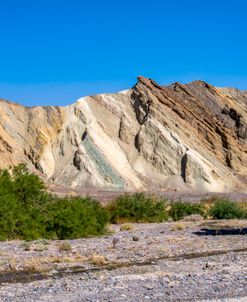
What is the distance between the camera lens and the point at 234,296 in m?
10.8

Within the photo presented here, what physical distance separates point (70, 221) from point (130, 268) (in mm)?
8784

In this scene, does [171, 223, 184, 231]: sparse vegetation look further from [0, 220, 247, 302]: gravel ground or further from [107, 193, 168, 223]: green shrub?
[107, 193, 168, 223]: green shrub

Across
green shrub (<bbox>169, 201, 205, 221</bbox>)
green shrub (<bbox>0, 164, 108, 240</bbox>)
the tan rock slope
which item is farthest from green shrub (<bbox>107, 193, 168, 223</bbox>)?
the tan rock slope

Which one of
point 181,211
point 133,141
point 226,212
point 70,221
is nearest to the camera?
point 70,221

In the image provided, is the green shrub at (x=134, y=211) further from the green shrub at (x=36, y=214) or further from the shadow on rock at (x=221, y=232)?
the shadow on rock at (x=221, y=232)

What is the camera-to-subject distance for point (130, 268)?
14.9 m

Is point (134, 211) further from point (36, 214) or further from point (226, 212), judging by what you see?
point (36, 214)

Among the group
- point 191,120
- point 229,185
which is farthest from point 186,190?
point 191,120

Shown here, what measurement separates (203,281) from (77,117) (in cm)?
5306

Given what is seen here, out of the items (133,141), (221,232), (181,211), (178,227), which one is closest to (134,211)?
(181,211)

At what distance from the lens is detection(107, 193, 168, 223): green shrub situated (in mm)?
32656

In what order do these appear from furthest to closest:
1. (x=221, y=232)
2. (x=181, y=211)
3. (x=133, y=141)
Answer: (x=133, y=141), (x=181, y=211), (x=221, y=232)

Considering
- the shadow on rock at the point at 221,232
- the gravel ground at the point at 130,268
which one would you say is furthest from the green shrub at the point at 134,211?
the gravel ground at the point at 130,268

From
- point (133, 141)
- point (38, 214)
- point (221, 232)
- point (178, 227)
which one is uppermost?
point (133, 141)
